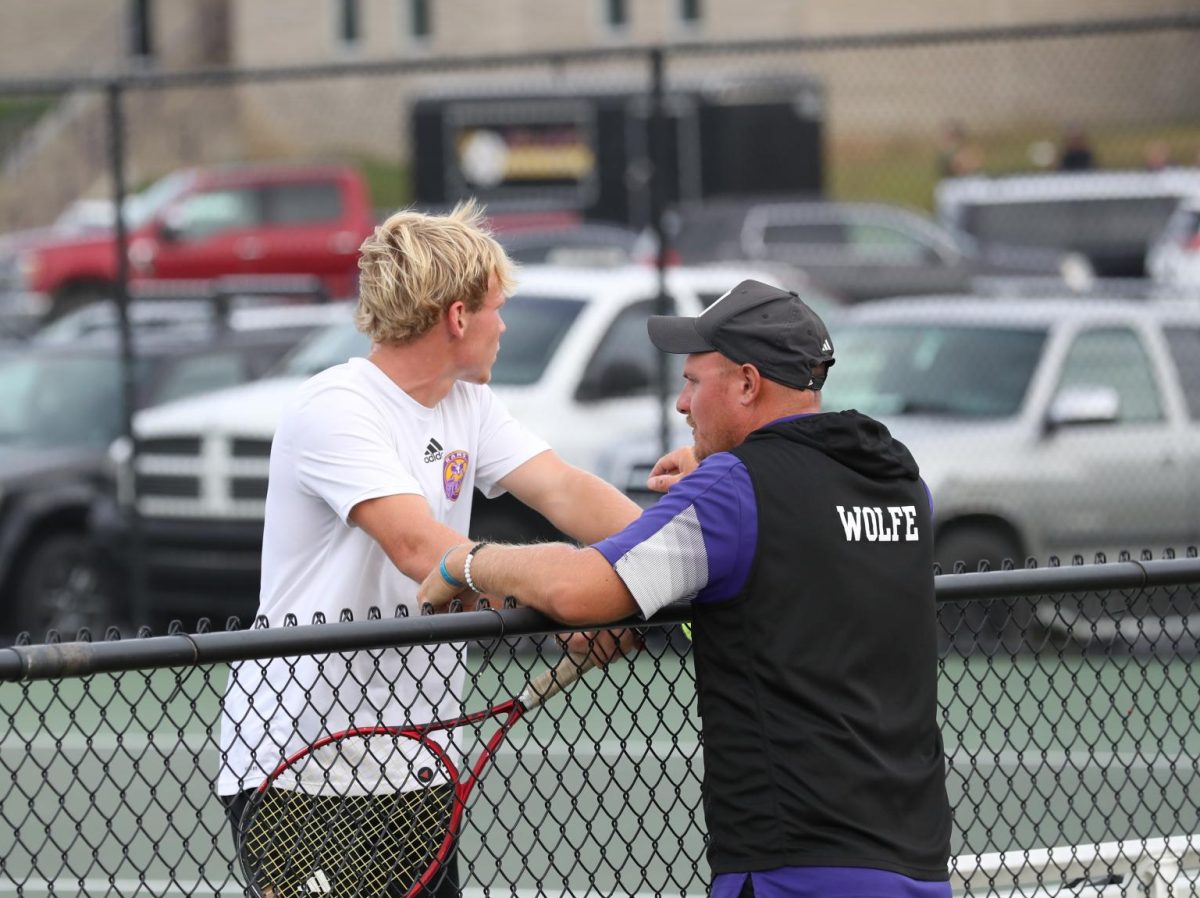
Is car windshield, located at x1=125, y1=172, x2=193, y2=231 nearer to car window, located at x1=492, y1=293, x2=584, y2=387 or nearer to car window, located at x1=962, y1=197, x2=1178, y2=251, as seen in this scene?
car window, located at x1=962, y1=197, x2=1178, y2=251

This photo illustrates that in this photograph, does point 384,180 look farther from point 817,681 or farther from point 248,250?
point 817,681

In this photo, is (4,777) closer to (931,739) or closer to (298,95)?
(931,739)

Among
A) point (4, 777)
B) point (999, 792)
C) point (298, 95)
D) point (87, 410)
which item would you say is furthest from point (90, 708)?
point (298, 95)

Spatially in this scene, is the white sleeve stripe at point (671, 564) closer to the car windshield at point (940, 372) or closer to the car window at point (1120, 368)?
the car windshield at point (940, 372)

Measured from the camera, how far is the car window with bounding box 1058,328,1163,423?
34.2 ft

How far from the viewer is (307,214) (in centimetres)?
2567

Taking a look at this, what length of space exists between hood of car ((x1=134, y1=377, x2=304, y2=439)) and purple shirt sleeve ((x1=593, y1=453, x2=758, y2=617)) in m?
7.48

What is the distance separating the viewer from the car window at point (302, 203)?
25453 millimetres

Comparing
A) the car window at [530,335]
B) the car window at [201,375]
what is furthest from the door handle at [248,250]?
the car window at [530,335]

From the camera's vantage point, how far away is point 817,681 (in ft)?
10.3

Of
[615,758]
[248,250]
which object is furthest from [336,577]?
[248,250]

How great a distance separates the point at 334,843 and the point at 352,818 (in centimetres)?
6

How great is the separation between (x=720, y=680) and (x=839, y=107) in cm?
3725

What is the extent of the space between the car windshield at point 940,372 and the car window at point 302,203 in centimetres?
1596
